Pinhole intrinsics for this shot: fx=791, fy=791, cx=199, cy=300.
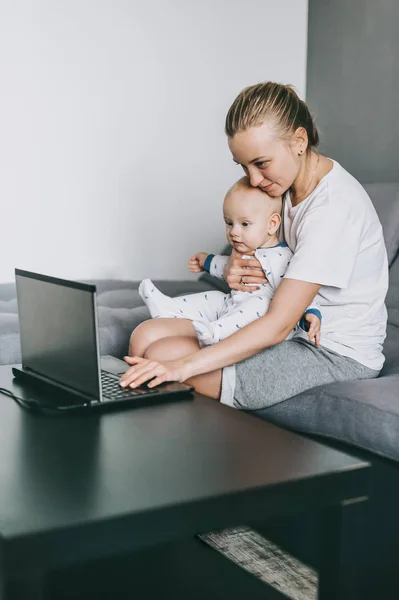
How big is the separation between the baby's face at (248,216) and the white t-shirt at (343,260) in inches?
2.1

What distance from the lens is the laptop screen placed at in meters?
1.36

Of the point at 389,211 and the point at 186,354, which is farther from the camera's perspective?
the point at 389,211

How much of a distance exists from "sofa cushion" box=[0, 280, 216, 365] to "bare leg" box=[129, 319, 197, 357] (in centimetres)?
21

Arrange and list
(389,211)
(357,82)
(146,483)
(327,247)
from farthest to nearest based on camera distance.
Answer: (357,82) → (389,211) → (327,247) → (146,483)

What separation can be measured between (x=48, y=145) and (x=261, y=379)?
1537 mm

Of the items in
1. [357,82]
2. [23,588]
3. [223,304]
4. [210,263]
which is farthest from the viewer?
[357,82]

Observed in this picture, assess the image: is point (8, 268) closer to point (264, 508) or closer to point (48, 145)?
point (48, 145)

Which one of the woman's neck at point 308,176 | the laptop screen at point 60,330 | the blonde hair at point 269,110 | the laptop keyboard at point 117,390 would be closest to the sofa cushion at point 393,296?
the woman's neck at point 308,176

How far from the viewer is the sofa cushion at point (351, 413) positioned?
1.55 metres

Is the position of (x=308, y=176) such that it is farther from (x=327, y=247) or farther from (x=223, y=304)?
(x=223, y=304)

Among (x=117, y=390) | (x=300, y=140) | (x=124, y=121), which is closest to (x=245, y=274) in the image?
(x=300, y=140)

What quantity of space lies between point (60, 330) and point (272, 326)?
48 centimetres

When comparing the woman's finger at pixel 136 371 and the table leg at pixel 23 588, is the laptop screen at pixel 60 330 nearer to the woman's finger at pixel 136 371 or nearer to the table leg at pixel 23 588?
the woman's finger at pixel 136 371

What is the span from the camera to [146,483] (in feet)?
3.34
